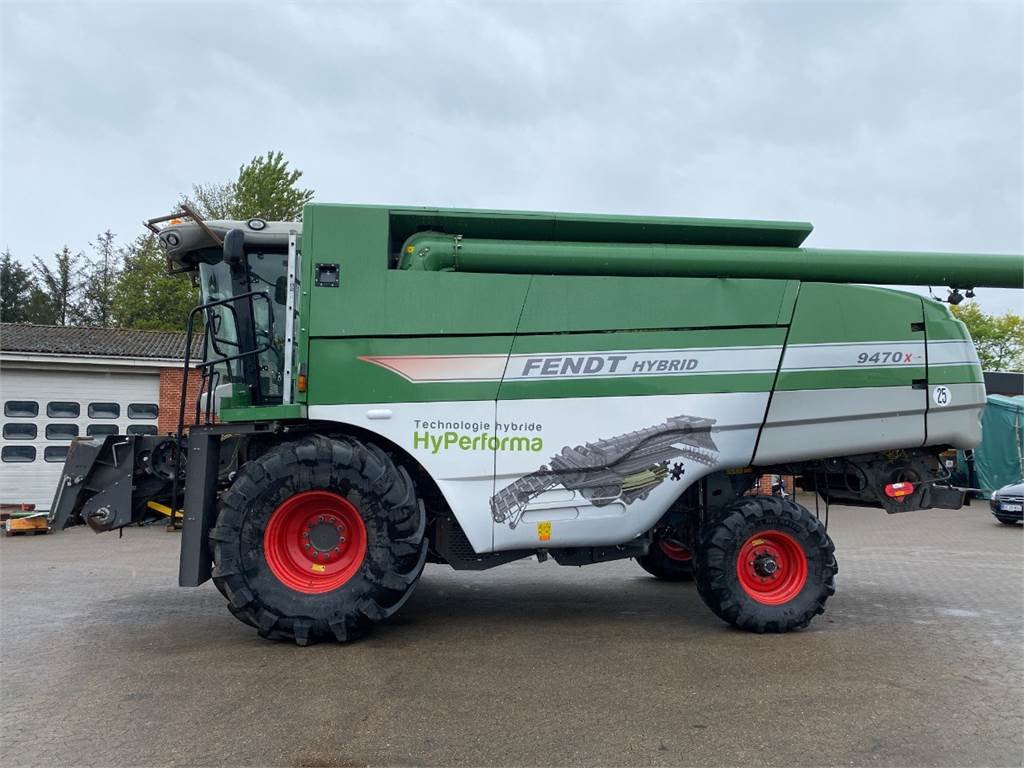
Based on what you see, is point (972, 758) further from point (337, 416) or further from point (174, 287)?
point (174, 287)

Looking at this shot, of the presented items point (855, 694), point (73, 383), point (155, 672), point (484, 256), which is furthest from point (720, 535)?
point (73, 383)

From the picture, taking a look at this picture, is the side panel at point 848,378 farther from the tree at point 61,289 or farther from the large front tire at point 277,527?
the tree at point 61,289

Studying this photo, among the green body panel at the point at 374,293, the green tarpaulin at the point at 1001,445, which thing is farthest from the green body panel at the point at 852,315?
the green tarpaulin at the point at 1001,445

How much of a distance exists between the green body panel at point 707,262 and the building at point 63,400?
1142 centimetres

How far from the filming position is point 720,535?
5844 mm

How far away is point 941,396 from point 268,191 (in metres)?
26.4

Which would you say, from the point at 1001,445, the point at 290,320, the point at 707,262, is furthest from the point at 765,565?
the point at 1001,445

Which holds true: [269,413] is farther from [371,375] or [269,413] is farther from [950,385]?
[950,385]

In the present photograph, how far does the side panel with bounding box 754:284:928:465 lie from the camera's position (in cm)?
594

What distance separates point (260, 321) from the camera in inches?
238

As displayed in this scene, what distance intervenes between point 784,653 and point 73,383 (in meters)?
14.7

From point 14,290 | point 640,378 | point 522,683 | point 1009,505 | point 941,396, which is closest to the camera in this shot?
point 522,683

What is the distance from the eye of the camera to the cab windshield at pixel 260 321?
596 cm

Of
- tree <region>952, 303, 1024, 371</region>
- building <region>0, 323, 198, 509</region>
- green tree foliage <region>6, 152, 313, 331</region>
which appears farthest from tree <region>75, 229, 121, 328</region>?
tree <region>952, 303, 1024, 371</region>
